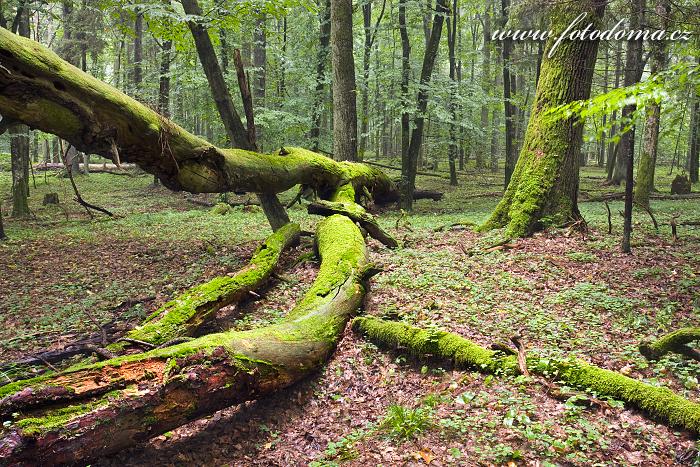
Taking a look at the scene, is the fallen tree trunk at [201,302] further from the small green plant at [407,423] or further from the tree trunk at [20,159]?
the tree trunk at [20,159]

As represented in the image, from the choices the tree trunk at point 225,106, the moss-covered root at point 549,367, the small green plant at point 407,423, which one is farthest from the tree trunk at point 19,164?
the small green plant at point 407,423

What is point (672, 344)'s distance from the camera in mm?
4293

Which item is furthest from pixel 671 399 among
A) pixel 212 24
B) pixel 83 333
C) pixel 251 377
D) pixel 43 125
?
pixel 212 24

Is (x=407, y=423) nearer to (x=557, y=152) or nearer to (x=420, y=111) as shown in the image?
Result: (x=557, y=152)

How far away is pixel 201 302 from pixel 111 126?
2578 millimetres

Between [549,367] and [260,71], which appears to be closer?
[549,367]

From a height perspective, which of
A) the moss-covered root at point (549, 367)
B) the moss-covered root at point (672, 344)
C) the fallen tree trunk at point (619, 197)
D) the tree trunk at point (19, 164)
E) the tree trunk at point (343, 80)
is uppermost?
the tree trunk at point (343, 80)

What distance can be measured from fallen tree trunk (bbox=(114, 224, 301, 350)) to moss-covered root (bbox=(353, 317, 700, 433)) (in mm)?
1830

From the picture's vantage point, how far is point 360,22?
27969 mm

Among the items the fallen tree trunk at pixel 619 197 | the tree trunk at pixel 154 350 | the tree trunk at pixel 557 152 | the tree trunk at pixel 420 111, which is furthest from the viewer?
the fallen tree trunk at pixel 619 197

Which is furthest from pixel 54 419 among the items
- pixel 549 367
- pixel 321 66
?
pixel 321 66

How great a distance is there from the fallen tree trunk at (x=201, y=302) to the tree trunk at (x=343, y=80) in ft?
18.5

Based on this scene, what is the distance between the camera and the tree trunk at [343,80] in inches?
475

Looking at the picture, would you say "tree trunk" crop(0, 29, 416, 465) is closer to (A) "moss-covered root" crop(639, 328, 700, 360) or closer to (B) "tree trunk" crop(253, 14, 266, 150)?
(A) "moss-covered root" crop(639, 328, 700, 360)
